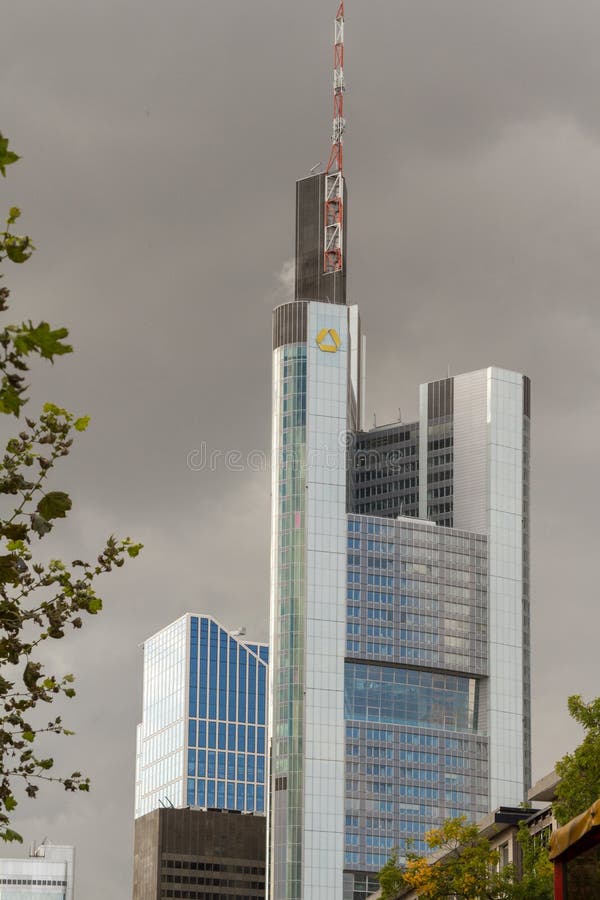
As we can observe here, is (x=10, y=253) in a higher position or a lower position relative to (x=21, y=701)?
higher

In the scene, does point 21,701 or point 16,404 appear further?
point 21,701

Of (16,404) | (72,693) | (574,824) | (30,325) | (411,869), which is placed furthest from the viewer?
(411,869)

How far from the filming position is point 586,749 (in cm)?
5566

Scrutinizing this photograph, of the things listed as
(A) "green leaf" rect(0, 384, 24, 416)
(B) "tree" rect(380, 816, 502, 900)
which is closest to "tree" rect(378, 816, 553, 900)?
(B) "tree" rect(380, 816, 502, 900)

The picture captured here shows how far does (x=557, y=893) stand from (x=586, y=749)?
118 ft

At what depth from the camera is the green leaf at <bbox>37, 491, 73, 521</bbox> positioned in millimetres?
17953

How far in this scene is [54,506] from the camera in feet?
59.2

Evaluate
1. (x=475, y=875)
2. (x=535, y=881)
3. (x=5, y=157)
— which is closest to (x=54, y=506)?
(x=5, y=157)

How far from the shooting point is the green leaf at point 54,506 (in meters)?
18.0

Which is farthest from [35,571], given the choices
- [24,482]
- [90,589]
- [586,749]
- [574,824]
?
[586,749]

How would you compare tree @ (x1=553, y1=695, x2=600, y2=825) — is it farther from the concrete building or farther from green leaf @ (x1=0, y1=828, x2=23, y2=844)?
green leaf @ (x1=0, y1=828, x2=23, y2=844)

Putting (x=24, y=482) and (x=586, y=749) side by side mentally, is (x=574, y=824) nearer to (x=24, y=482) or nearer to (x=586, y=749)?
(x=24, y=482)

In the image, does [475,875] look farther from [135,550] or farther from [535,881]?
[135,550]

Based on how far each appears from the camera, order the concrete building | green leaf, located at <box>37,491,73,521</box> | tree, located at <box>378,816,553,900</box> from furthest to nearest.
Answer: the concrete building
tree, located at <box>378,816,553,900</box>
green leaf, located at <box>37,491,73,521</box>
